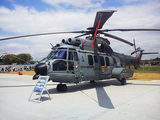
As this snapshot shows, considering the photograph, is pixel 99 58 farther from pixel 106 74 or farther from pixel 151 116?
pixel 151 116

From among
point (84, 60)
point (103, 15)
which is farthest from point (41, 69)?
point (103, 15)

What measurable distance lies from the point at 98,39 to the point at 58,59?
3878 mm

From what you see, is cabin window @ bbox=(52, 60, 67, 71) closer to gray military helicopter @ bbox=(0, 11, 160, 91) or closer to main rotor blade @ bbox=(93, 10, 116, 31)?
gray military helicopter @ bbox=(0, 11, 160, 91)

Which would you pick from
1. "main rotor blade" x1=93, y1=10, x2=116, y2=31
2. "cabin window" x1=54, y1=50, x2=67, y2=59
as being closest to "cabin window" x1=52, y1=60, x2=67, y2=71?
"cabin window" x1=54, y1=50, x2=67, y2=59

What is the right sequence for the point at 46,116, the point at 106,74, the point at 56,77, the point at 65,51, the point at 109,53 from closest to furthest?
1. the point at 46,116
2. the point at 56,77
3. the point at 65,51
4. the point at 106,74
5. the point at 109,53

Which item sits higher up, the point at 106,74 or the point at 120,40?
the point at 120,40

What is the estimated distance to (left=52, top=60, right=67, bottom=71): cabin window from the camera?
7959 millimetres

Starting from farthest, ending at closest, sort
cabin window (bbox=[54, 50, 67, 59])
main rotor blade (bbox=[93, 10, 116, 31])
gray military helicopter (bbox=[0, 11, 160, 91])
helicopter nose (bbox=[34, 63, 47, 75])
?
cabin window (bbox=[54, 50, 67, 59])
gray military helicopter (bbox=[0, 11, 160, 91])
helicopter nose (bbox=[34, 63, 47, 75])
main rotor blade (bbox=[93, 10, 116, 31])

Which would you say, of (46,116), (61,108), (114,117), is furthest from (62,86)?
(114,117)

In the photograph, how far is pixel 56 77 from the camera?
25.6 ft


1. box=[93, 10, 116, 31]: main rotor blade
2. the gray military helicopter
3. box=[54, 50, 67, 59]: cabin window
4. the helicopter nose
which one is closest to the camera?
box=[93, 10, 116, 31]: main rotor blade

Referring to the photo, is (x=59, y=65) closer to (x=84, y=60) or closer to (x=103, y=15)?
(x=84, y=60)

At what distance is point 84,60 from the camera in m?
9.39

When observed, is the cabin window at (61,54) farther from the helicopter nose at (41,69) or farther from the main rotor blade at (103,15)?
the main rotor blade at (103,15)
